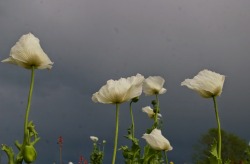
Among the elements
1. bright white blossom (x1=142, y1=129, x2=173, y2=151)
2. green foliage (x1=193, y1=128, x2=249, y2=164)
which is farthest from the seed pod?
green foliage (x1=193, y1=128, x2=249, y2=164)

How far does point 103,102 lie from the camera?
2.99 meters

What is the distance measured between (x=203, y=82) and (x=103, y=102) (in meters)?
0.72

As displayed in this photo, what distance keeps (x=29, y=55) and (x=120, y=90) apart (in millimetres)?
574

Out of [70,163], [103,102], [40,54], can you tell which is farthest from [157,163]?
[70,163]

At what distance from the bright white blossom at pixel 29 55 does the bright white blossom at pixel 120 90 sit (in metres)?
0.39

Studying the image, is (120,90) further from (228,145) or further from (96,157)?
(228,145)

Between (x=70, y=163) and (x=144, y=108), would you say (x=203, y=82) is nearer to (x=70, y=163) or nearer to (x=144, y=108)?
(x=144, y=108)

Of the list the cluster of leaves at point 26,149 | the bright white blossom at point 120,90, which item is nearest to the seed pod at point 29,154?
the cluster of leaves at point 26,149

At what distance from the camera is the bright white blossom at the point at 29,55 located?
9.07ft

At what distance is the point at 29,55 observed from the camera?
2.77m

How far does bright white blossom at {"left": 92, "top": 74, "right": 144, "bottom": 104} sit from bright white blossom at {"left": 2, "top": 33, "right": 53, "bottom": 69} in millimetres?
394

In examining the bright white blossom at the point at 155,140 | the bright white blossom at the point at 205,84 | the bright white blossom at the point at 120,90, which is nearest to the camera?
the bright white blossom at the point at 120,90

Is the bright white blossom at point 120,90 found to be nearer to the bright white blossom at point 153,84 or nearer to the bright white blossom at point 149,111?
the bright white blossom at point 153,84

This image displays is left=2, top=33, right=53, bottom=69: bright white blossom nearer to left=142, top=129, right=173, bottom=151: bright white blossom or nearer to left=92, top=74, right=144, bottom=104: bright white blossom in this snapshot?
left=92, top=74, right=144, bottom=104: bright white blossom
